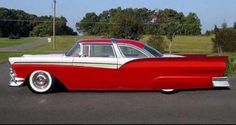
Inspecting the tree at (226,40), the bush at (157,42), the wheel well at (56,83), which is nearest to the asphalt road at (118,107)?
the wheel well at (56,83)

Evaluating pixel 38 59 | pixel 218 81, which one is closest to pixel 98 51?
pixel 38 59

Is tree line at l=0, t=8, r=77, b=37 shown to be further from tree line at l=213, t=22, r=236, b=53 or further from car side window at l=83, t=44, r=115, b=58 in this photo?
car side window at l=83, t=44, r=115, b=58

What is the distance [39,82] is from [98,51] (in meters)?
1.60

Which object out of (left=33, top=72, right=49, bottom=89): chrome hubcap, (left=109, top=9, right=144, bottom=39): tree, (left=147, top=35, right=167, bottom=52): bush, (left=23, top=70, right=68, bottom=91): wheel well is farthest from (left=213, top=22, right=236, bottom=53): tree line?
(left=33, top=72, right=49, bottom=89): chrome hubcap

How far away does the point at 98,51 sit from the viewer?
471 inches

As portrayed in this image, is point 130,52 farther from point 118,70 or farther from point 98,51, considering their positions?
point 98,51

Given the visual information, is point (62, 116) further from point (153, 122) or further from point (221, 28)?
point (221, 28)

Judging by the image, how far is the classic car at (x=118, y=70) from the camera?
1147cm

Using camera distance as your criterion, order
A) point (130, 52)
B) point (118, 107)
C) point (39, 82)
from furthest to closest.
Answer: point (130, 52)
point (39, 82)
point (118, 107)

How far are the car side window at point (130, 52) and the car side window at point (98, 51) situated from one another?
10.5 inches

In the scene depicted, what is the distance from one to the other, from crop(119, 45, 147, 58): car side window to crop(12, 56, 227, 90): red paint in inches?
17.5

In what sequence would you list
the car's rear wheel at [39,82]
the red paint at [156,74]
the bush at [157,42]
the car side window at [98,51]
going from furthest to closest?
the bush at [157,42] → the car side window at [98,51] → the car's rear wheel at [39,82] → the red paint at [156,74]

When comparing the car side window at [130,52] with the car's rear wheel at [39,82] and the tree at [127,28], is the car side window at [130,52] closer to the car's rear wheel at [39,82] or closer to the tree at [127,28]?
the car's rear wheel at [39,82]

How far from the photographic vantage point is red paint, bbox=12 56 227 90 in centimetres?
1145
